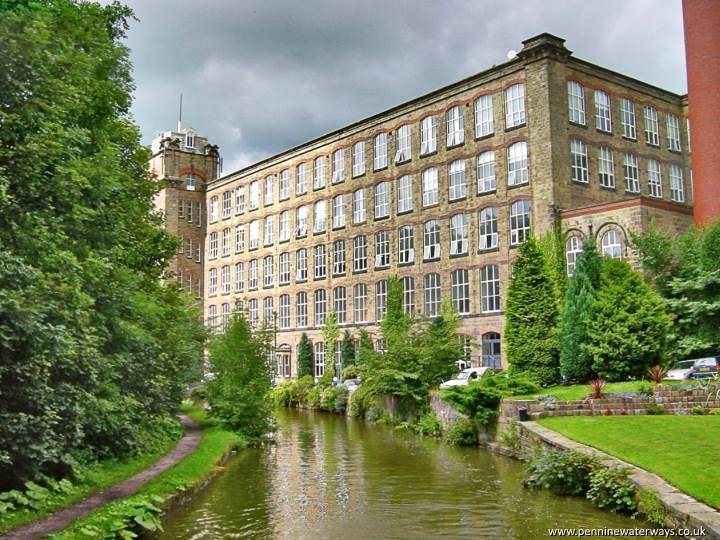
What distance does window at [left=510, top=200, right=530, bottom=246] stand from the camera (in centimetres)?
3851

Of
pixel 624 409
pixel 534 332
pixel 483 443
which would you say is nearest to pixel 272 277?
pixel 534 332

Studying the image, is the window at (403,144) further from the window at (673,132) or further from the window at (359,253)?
the window at (673,132)

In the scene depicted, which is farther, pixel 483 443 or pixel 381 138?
pixel 381 138

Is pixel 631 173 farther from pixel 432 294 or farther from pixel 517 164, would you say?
pixel 432 294

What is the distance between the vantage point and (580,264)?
28.9 meters

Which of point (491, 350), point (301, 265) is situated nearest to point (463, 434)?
point (491, 350)

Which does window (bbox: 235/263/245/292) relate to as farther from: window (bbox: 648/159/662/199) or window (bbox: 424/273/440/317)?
window (bbox: 648/159/662/199)

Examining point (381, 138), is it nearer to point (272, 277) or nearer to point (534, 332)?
point (272, 277)

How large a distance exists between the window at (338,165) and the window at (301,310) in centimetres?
910

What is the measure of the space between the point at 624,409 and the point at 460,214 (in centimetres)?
2316

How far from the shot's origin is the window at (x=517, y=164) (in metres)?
38.9

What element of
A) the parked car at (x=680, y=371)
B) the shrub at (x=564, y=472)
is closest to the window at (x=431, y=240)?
the parked car at (x=680, y=371)

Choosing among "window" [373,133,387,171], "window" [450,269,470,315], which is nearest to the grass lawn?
"window" [450,269,470,315]

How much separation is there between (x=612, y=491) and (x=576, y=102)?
99.9 ft
